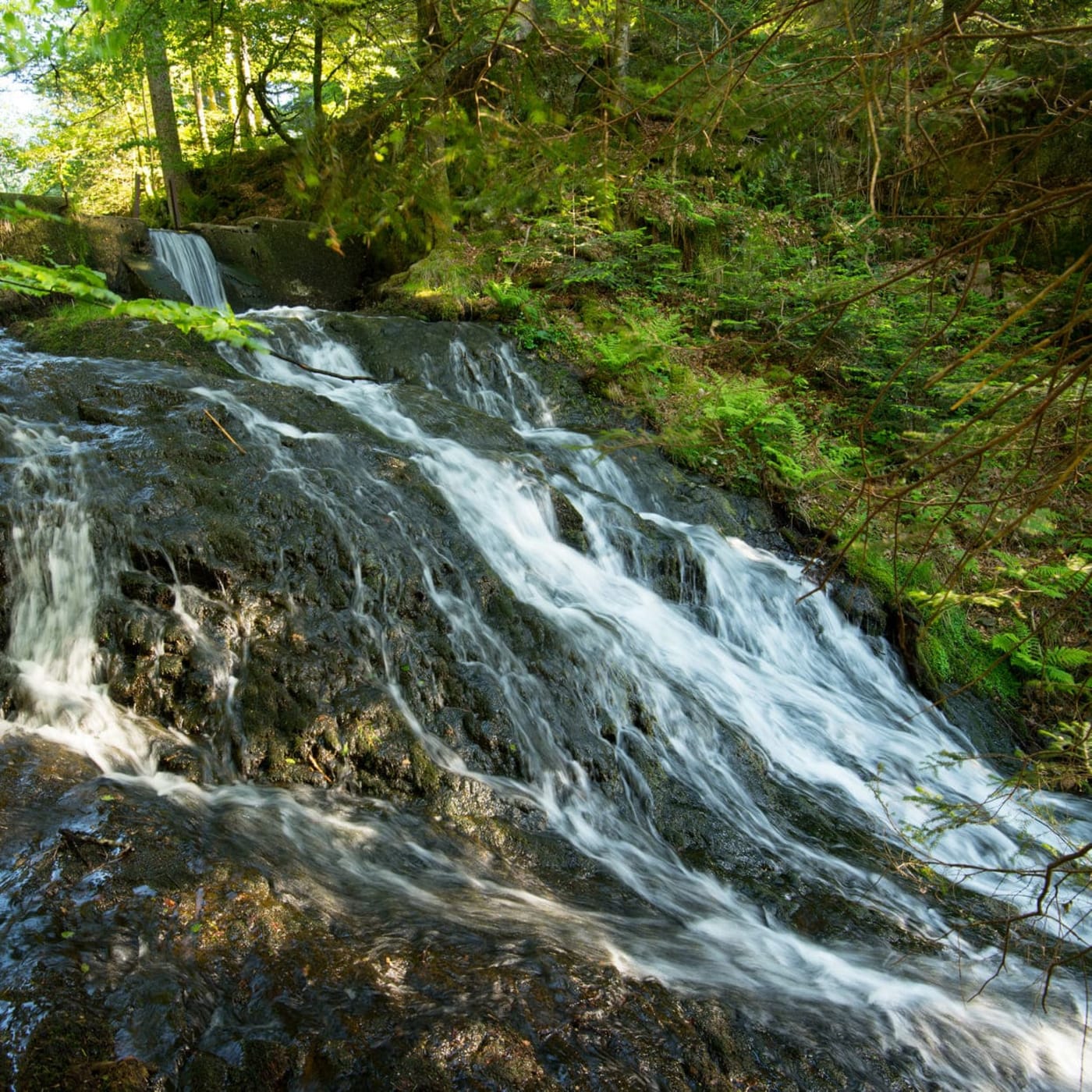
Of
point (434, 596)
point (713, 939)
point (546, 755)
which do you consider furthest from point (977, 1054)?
point (434, 596)

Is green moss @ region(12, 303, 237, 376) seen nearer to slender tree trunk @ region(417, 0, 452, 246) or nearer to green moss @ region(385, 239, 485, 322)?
green moss @ region(385, 239, 485, 322)

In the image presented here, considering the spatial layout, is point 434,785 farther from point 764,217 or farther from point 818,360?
point 764,217

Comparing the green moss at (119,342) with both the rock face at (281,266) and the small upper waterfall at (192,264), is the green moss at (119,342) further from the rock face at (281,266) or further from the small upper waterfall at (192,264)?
the rock face at (281,266)

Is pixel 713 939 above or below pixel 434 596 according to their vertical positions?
below

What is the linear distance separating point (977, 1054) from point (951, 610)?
5.39 meters

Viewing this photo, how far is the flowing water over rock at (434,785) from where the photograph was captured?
8.25 feet

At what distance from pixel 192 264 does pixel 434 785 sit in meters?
9.65

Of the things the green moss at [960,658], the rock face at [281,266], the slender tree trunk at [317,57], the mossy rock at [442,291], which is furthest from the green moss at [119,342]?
the green moss at [960,658]

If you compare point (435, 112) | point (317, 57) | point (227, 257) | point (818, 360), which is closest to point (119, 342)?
point (227, 257)

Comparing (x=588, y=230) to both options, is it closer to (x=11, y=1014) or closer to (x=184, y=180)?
(x=184, y=180)

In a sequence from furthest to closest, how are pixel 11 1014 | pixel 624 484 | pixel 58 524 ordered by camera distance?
pixel 624 484 < pixel 58 524 < pixel 11 1014

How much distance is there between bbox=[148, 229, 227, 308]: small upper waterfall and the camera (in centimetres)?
1090

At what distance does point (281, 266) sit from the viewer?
40.1ft

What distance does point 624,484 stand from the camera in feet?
28.6
